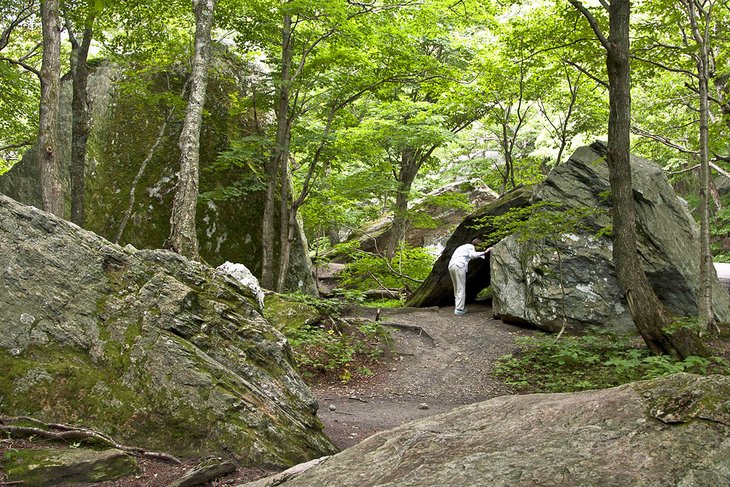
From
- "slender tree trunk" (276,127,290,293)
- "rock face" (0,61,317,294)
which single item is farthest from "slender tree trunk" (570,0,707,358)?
"rock face" (0,61,317,294)

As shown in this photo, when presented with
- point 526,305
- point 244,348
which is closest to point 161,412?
point 244,348

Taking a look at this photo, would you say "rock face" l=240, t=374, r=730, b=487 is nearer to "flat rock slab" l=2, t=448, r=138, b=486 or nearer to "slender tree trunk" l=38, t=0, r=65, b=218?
"flat rock slab" l=2, t=448, r=138, b=486

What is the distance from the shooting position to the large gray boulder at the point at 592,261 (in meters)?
9.39

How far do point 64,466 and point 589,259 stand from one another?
9454mm

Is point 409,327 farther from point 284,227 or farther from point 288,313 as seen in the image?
point 284,227

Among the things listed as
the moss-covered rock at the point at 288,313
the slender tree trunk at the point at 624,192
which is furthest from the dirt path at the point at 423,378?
the slender tree trunk at the point at 624,192

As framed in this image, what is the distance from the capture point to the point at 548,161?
19.9 meters

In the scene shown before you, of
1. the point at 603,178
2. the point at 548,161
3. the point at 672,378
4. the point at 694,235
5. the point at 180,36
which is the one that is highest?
the point at 180,36

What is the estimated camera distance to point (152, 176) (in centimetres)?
1210

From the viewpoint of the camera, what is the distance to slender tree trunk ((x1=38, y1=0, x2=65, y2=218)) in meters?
7.92

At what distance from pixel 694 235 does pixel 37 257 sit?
1136 centimetres

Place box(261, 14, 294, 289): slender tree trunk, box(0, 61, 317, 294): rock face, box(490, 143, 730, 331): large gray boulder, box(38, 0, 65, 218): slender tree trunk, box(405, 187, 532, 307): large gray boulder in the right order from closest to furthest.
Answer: box(38, 0, 65, 218): slender tree trunk
box(490, 143, 730, 331): large gray boulder
box(261, 14, 294, 289): slender tree trunk
box(0, 61, 317, 294): rock face
box(405, 187, 532, 307): large gray boulder

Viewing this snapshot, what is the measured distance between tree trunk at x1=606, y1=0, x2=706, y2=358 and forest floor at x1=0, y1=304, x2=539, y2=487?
2191mm

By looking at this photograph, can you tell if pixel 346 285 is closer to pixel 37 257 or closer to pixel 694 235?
pixel 694 235
